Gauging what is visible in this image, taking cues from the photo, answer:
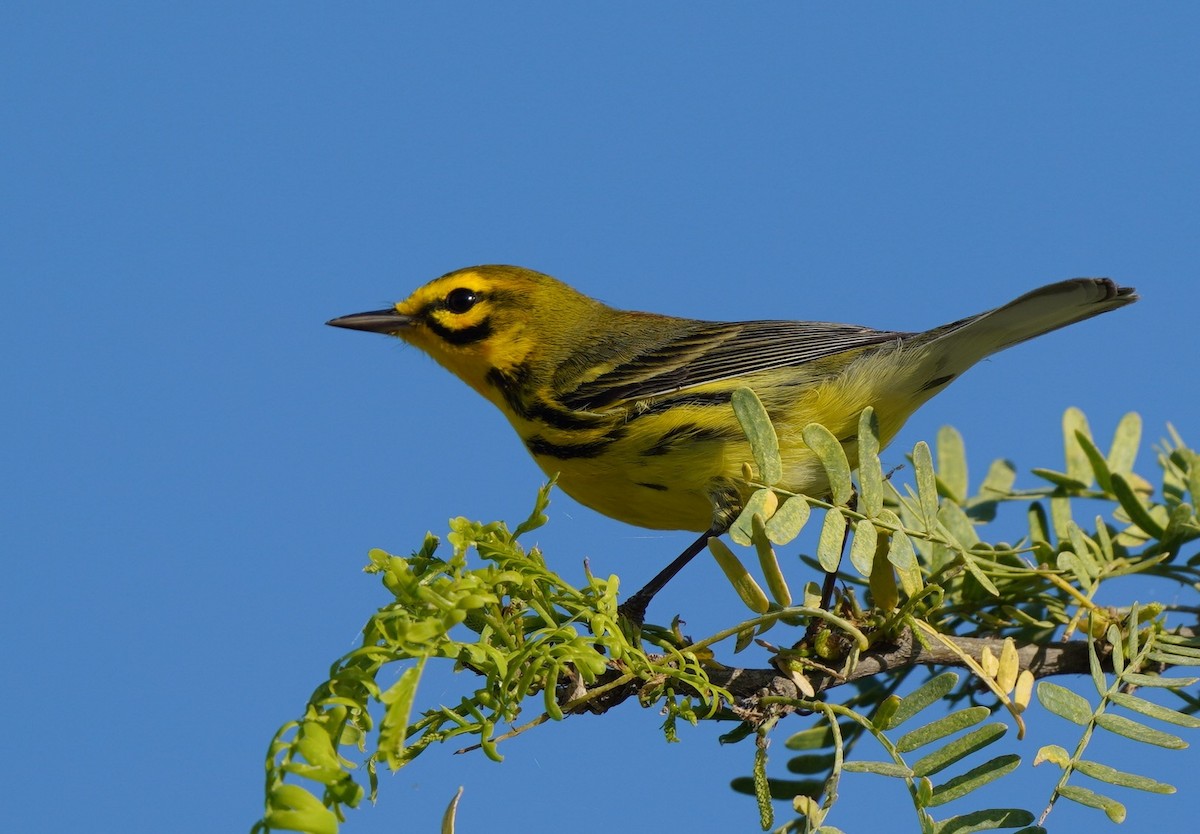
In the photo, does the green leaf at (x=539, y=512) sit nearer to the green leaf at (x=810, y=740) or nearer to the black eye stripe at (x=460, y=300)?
the green leaf at (x=810, y=740)

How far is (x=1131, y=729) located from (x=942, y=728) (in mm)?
359

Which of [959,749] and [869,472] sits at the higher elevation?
[869,472]

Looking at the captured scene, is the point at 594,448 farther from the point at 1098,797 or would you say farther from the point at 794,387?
the point at 1098,797

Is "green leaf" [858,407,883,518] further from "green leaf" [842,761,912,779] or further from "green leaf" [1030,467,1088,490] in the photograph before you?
"green leaf" [1030,467,1088,490]

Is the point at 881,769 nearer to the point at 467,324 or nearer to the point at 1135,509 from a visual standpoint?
the point at 1135,509

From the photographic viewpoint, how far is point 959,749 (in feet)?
6.61

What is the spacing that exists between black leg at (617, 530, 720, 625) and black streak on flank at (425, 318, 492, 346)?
4.94ft

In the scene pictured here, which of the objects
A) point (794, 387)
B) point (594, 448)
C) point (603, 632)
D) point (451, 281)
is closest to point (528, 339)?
point (451, 281)

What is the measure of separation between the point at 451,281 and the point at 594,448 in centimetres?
135

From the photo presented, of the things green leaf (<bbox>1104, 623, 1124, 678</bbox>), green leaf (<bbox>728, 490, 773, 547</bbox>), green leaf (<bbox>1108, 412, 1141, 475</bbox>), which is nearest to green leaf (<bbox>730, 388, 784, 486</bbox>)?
green leaf (<bbox>728, 490, 773, 547</bbox>)

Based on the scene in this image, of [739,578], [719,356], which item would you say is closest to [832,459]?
[739,578]

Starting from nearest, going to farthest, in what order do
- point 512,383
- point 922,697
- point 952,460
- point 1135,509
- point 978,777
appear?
1. point 978,777
2. point 922,697
3. point 1135,509
4. point 952,460
5. point 512,383

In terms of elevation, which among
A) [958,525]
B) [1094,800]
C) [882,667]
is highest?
[958,525]

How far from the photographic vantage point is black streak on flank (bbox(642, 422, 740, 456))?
351cm
